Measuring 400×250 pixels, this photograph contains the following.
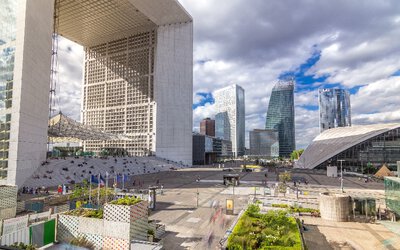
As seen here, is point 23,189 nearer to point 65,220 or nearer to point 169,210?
point 169,210

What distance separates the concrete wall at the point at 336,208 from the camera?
968 inches

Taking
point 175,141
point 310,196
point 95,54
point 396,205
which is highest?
point 95,54

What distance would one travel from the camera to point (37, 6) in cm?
4838

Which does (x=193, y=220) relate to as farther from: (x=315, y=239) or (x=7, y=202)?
(x=7, y=202)

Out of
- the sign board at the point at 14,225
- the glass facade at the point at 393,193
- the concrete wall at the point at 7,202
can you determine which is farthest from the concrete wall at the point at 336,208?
the concrete wall at the point at 7,202

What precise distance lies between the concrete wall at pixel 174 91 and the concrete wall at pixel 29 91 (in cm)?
5173

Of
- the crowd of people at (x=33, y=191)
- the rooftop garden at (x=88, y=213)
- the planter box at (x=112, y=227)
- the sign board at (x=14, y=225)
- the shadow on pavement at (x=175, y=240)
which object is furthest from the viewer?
the crowd of people at (x=33, y=191)

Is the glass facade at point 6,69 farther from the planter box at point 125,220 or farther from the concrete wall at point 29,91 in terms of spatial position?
the planter box at point 125,220

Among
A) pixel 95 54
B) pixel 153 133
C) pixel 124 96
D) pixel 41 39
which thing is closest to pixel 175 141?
pixel 153 133

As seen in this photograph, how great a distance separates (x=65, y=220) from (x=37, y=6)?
46.7 meters

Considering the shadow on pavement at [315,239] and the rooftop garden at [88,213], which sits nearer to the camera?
the rooftop garden at [88,213]

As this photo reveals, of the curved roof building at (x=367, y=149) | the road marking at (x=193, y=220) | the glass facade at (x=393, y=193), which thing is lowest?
the road marking at (x=193, y=220)

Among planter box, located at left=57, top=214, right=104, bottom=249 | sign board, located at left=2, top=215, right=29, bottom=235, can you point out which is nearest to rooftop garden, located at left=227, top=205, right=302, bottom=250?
planter box, located at left=57, top=214, right=104, bottom=249

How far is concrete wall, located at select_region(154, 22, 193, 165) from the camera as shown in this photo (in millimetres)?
102875
